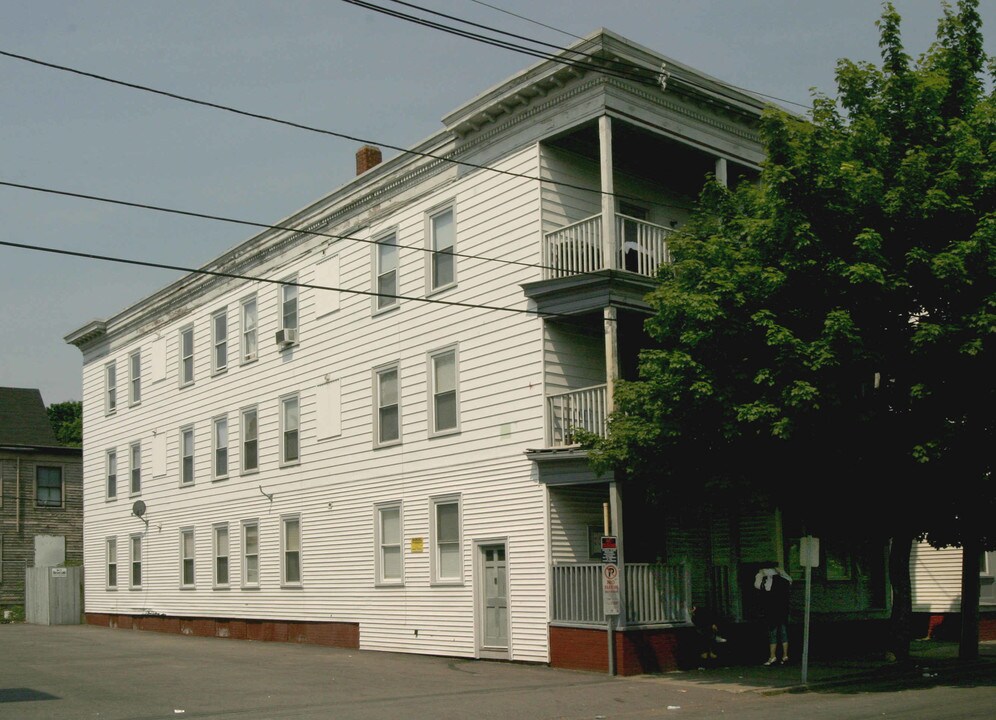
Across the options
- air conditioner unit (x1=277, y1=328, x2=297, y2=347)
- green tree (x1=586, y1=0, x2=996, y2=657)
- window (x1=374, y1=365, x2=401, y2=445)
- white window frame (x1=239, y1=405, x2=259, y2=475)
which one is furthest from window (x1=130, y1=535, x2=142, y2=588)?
green tree (x1=586, y1=0, x2=996, y2=657)

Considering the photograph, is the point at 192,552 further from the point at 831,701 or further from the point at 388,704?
the point at 831,701

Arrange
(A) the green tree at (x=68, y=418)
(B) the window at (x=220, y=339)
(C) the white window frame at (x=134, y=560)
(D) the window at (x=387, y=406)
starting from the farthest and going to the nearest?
(A) the green tree at (x=68, y=418)
(C) the white window frame at (x=134, y=560)
(B) the window at (x=220, y=339)
(D) the window at (x=387, y=406)

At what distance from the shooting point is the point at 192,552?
3538cm

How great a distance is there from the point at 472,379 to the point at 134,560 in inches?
775

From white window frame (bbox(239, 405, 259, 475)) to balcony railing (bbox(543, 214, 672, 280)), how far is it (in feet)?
41.9

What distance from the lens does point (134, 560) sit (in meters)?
39.0

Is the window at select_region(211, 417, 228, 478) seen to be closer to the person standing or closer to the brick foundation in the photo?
the brick foundation

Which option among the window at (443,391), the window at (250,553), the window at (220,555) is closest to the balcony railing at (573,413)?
the window at (443,391)

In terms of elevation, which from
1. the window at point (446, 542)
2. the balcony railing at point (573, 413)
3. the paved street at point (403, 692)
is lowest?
the paved street at point (403, 692)

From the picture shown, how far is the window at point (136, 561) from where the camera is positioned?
38.7 m

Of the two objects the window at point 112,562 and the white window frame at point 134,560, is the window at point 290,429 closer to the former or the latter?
the white window frame at point 134,560

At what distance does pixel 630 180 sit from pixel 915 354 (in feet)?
28.4

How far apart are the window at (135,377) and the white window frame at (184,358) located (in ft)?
10.8

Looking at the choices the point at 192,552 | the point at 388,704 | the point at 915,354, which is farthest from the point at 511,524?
the point at 192,552
